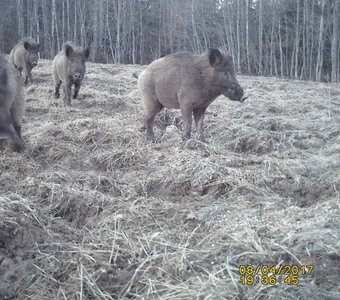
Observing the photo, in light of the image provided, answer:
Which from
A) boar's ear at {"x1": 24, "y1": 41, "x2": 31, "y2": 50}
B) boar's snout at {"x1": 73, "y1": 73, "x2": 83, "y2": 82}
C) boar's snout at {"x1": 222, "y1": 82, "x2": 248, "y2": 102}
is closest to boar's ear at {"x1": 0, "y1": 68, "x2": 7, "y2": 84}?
boar's snout at {"x1": 222, "y1": 82, "x2": 248, "y2": 102}

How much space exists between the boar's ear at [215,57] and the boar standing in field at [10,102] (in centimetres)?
319

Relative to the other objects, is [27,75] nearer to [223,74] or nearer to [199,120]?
[199,120]

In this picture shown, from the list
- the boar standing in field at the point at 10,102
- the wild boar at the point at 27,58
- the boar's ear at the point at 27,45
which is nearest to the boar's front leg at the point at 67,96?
the wild boar at the point at 27,58

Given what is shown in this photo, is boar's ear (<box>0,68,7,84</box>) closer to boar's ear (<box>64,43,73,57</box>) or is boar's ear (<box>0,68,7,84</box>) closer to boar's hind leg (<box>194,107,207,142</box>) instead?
boar's hind leg (<box>194,107,207,142</box>)

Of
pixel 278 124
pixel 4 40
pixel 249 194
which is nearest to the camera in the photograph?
pixel 249 194

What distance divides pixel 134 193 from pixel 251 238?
1612 millimetres

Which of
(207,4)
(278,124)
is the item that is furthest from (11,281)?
(207,4)

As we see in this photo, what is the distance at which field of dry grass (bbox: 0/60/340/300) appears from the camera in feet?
8.22

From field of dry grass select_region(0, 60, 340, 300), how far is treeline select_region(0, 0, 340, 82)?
807 inches

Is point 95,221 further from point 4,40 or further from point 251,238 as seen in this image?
point 4,40

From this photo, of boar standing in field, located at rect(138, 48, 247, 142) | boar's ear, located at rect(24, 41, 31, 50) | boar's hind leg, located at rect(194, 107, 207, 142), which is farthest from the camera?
boar's ear, located at rect(24, 41, 31, 50)

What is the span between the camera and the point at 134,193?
4.11 metres

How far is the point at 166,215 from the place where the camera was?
141 inches
